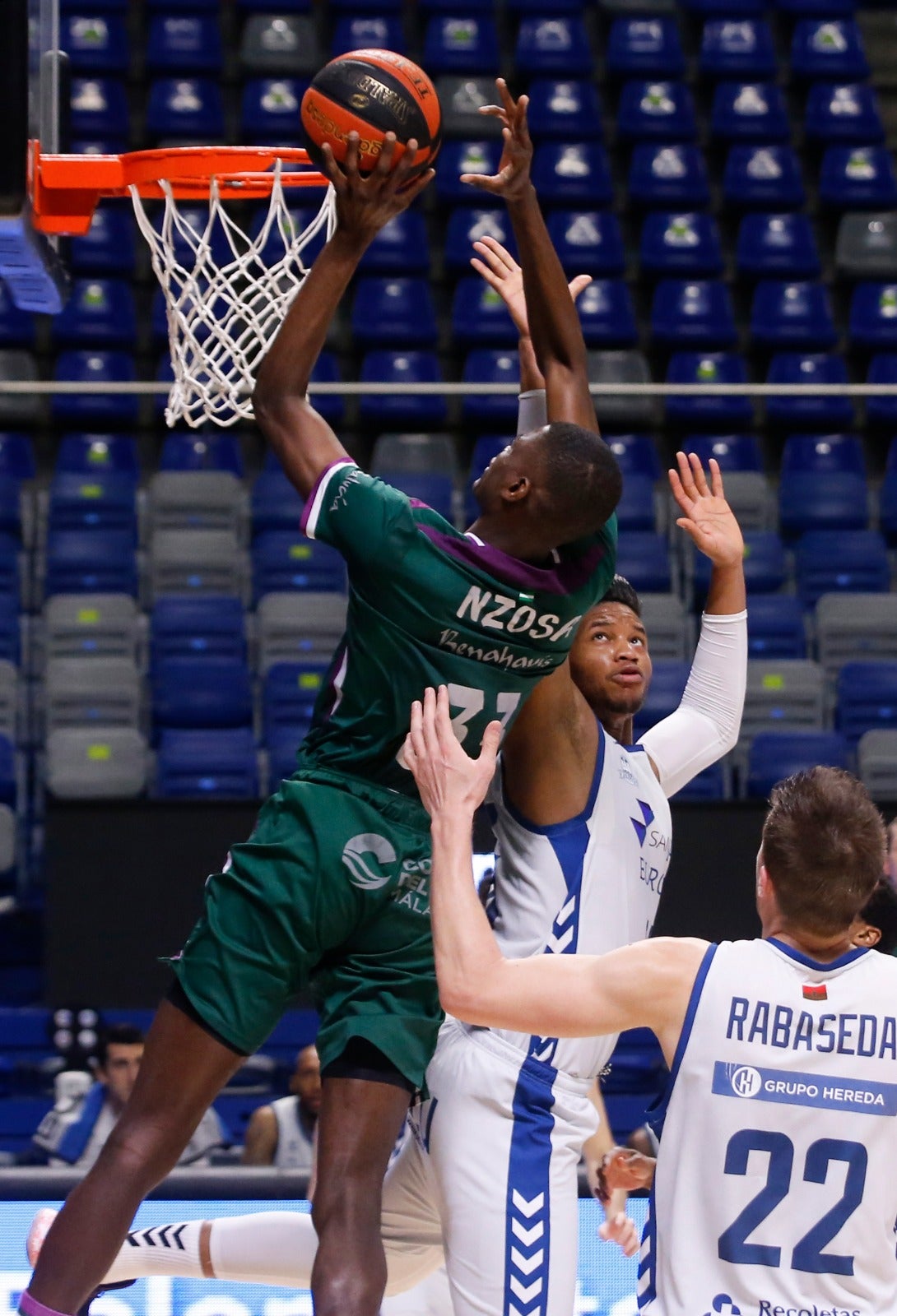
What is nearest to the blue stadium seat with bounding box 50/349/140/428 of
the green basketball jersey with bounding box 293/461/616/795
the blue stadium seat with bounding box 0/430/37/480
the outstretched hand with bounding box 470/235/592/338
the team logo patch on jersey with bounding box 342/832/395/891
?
the blue stadium seat with bounding box 0/430/37/480

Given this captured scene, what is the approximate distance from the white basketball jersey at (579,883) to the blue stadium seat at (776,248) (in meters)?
8.52

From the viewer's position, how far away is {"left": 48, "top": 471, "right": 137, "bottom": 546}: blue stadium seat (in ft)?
31.5

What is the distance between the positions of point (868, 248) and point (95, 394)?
5.11m

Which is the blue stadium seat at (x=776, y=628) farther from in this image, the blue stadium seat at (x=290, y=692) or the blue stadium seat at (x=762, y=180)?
the blue stadium seat at (x=762, y=180)

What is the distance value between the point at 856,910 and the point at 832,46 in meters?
11.3

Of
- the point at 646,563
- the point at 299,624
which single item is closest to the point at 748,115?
the point at 646,563

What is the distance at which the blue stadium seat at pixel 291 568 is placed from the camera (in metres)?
9.52

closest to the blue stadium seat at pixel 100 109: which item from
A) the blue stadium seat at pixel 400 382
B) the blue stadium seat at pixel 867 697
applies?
the blue stadium seat at pixel 400 382

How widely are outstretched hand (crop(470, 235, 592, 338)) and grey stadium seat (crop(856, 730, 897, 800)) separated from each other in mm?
4893

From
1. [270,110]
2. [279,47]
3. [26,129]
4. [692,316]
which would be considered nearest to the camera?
[26,129]

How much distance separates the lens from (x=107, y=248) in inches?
435

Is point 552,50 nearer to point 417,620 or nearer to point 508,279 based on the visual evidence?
point 508,279

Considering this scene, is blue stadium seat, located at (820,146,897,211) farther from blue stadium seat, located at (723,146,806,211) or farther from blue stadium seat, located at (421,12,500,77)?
blue stadium seat, located at (421,12,500,77)

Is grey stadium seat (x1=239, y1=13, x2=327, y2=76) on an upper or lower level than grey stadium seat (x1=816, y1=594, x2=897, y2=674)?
upper
